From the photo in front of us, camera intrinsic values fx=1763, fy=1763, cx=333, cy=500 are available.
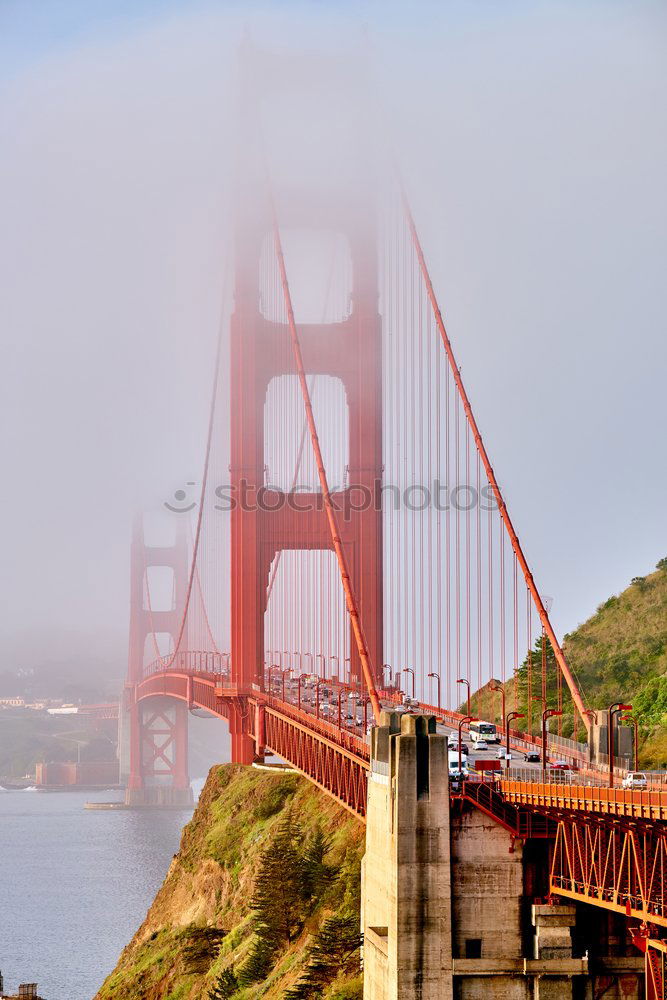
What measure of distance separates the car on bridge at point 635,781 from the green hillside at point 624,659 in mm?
24521

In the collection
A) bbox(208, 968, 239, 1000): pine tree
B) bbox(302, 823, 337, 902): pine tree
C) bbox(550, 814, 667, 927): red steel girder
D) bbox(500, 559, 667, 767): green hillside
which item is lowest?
bbox(208, 968, 239, 1000): pine tree

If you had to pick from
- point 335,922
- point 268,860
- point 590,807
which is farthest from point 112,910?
point 590,807

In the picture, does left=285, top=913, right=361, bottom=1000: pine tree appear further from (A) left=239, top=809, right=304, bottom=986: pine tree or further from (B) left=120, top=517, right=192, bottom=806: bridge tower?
(B) left=120, top=517, right=192, bottom=806: bridge tower

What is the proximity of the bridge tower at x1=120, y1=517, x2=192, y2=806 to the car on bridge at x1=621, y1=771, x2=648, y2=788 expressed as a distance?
113m

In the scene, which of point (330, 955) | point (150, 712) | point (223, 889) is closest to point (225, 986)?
point (330, 955)

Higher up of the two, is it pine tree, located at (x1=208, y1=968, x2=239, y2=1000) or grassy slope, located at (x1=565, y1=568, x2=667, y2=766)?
grassy slope, located at (x1=565, y1=568, x2=667, y2=766)

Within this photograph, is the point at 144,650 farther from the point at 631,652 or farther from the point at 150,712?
the point at 631,652

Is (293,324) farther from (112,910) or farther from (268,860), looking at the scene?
(112,910)

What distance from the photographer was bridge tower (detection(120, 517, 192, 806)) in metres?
157

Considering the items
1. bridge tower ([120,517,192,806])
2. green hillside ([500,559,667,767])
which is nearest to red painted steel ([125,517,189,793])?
bridge tower ([120,517,192,806])

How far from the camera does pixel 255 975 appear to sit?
149ft

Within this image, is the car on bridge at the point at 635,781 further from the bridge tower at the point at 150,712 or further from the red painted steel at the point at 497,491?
the bridge tower at the point at 150,712

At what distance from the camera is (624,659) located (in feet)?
232

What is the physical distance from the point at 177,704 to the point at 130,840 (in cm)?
2894
